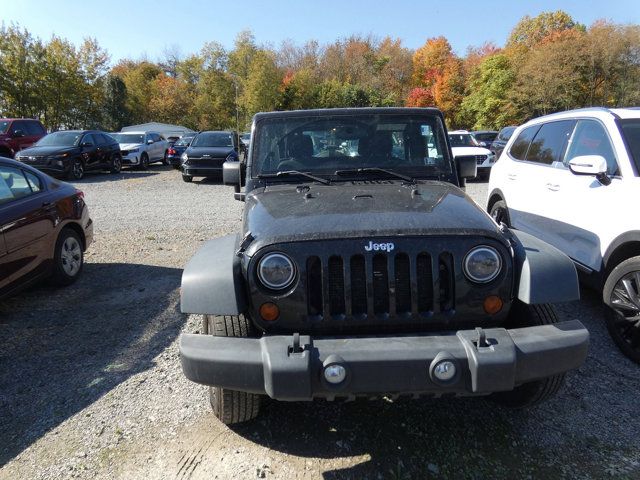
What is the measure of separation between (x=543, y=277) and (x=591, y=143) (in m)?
2.77

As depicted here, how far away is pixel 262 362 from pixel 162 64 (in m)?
72.7

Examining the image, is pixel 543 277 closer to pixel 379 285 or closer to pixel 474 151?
pixel 379 285

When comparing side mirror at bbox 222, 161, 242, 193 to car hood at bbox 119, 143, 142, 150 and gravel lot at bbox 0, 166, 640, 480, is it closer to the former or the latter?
A: gravel lot at bbox 0, 166, 640, 480

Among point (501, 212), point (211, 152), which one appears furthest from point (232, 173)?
point (211, 152)

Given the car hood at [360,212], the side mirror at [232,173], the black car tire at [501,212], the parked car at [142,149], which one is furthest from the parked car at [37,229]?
the parked car at [142,149]

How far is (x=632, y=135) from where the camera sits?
14.3 feet

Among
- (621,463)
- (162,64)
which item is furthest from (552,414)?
(162,64)

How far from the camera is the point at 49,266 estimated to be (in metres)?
5.42

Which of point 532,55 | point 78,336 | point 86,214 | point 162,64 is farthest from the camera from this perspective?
point 162,64

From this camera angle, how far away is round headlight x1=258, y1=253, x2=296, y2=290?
8.37ft

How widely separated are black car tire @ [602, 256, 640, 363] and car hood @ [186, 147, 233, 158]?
13321mm

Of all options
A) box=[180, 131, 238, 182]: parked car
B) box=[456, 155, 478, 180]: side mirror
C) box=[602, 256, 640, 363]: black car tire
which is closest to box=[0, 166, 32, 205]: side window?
box=[456, 155, 478, 180]: side mirror

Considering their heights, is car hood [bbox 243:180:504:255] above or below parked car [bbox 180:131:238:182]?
above

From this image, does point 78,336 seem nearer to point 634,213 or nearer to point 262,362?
point 262,362
